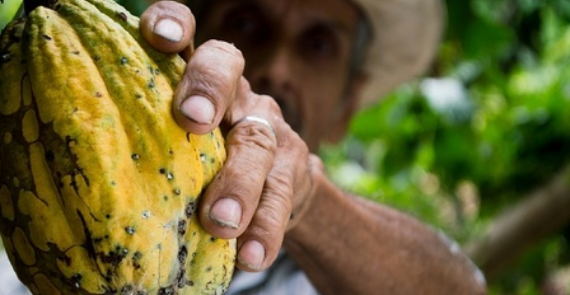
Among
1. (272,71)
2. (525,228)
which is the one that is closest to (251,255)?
(272,71)

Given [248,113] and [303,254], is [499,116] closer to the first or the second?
[303,254]

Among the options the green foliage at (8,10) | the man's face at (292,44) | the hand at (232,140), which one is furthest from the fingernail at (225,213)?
the man's face at (292,44)

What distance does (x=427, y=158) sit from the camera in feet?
11.5

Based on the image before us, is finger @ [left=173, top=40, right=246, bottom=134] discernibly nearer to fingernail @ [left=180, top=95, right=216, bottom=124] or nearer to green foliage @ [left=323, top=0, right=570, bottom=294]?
fingernail @ [left=180, top=95, right=216, bottom=124]

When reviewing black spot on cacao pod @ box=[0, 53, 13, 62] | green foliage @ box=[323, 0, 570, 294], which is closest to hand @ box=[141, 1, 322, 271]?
black spot on cacao pod @ box=[0, 53, 13, 62]

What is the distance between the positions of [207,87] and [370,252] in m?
0.80

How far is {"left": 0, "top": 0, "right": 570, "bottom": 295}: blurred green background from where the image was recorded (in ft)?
9.45

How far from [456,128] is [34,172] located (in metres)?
2.57

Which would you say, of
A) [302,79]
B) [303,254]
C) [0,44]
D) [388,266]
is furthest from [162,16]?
[302,79]

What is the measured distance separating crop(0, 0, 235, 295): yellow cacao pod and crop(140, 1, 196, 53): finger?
24 mm

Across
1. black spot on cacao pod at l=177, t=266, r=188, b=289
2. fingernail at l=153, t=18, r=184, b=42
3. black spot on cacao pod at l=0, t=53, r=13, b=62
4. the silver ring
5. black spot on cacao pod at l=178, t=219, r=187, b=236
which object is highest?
fingernail at l=153, t=18, r=184, b=42

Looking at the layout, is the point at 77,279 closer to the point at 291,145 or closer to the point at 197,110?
the point at 197,110

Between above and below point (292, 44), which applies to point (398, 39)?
below

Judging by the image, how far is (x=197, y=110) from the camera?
655mm
